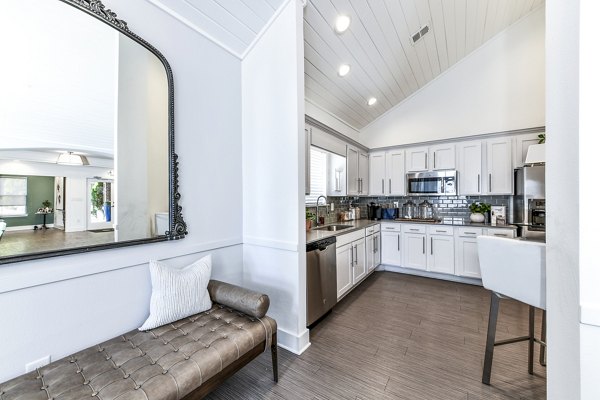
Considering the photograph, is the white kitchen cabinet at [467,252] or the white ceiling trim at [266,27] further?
the white kitchen cabinet at [467,252]

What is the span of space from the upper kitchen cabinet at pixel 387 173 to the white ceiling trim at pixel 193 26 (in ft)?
10.9

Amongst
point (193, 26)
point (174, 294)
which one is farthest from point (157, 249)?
point (193, 26)

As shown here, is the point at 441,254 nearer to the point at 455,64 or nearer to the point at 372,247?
Result: the point at 372,247

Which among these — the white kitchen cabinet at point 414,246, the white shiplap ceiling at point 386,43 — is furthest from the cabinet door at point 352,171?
the white kitchen cabinet at point 414,246

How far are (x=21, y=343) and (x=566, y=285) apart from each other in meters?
2.67

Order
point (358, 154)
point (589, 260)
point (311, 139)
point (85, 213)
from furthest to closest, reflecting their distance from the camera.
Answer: point (358, 154)
point (311, 139)
point (85, 213)
point (589, 260)

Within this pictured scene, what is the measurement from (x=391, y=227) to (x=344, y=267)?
170cm

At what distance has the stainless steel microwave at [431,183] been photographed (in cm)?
407

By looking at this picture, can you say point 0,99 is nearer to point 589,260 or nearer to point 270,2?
point 270,2

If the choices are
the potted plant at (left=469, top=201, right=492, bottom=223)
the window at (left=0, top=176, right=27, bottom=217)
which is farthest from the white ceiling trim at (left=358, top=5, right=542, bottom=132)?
the window at (left=0, top=176, right=27, bottom=217)

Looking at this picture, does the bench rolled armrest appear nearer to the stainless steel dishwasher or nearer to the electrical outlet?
the stainless steel dishwasher

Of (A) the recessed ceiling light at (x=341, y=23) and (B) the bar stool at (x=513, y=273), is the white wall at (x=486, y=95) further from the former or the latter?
(B) the bar stool at (x=513, y=273)

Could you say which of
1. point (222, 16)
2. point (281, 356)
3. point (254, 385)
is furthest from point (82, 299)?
point (222, 16)

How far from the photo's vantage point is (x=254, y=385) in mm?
1715
